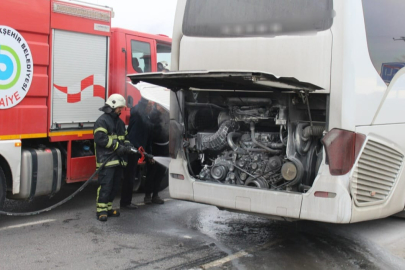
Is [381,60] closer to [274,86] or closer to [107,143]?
[274,86]

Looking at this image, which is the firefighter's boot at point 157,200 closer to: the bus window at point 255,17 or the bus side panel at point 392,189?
the bus window at point 255,17

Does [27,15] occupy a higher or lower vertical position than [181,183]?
higher

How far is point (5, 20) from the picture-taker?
5.49 m

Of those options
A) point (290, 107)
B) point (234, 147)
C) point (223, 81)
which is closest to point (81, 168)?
point (234, 147)

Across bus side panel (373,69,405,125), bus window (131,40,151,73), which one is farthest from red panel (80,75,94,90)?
bus side panel (373,69,405,125)

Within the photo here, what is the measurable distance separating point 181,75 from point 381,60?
7.05ft

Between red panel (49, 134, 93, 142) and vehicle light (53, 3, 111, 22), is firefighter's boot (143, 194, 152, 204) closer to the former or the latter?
red panel (49, 134, 93, 142)

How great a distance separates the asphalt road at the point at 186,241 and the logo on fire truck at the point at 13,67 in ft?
5.29

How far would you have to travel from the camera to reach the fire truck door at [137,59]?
730 cm

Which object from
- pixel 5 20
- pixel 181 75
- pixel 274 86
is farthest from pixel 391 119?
pixel 5 20

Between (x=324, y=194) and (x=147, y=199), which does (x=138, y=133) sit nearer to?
(x=147, y=199)

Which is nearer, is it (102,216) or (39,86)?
(39,86)

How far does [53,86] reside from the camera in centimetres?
614

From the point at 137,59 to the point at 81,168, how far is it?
79.3 inches
